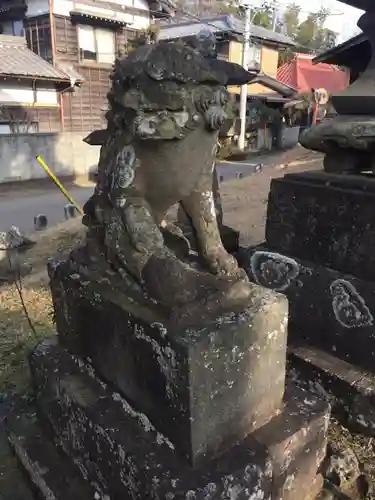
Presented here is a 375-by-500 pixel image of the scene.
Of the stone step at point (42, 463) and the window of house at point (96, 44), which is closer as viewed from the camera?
the stone step at point (42, 463)

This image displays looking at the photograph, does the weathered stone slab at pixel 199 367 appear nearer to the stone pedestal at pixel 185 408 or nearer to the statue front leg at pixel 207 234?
the stone pedestal at pixel 185 408

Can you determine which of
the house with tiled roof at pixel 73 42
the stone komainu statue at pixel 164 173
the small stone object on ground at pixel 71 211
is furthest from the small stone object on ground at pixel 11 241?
the house with tiled roof at pixel 73 42

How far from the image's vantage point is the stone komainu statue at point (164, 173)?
4.93ft

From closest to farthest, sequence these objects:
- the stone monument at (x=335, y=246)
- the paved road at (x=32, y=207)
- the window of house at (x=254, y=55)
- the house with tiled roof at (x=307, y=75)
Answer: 1. the stone monument at (x=335, y=246)
2. the paved road at (x=32, y=207)
3. the window of house at (x=254, y=55)
4. the house with tiled roof at (x=307, y=75)

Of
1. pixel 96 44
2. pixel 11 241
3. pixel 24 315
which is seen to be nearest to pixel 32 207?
pixel 11 241

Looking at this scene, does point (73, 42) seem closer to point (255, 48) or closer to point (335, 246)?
point (255, 48)

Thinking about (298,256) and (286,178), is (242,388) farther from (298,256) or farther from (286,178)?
(286,178)

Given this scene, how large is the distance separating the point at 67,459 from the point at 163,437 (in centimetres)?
67

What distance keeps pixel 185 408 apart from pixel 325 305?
139 centimetres

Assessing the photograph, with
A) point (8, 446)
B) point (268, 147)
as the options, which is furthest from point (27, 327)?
point (268, 147)

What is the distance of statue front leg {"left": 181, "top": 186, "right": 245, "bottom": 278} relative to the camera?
174 cm

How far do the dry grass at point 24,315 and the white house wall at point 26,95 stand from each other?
1015 centimetres

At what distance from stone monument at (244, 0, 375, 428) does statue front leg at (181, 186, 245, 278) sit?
0.97m

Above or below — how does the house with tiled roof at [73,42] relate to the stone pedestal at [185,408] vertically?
above
